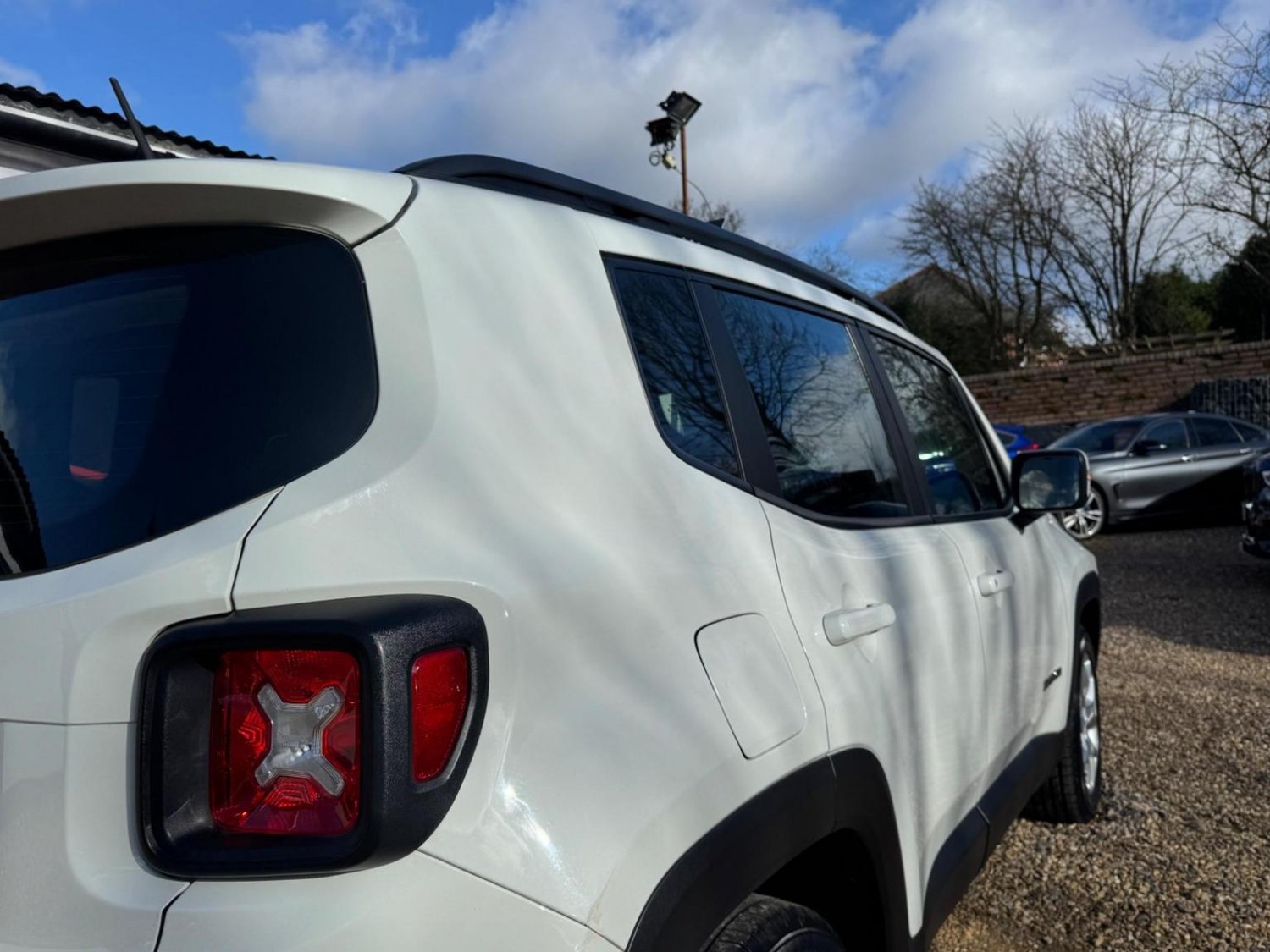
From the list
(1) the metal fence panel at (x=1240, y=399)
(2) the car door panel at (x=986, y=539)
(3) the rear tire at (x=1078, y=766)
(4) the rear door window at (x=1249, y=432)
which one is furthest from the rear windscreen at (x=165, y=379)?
(1) the metal fence panel at (x=1240, y=399)

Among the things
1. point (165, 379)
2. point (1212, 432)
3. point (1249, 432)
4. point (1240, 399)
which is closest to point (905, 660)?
point (165, 379)

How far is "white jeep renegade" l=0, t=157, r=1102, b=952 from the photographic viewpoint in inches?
43.4

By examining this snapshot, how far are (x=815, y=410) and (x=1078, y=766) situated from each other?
217 cm

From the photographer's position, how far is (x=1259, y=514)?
810 cm

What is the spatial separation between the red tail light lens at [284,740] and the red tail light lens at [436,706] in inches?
2.4

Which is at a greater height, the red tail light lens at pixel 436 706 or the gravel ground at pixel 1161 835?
the red tail light lens at pixel 436 706

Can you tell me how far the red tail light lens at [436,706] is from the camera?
111 centimetres

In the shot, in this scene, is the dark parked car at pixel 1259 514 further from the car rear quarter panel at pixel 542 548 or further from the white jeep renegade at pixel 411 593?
the car rear quarter panel at pixel 542 548

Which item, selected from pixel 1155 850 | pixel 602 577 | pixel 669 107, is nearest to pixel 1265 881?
pixel 1155 850

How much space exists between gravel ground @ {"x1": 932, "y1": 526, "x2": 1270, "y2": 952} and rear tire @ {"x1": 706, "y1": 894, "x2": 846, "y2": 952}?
1.59 m

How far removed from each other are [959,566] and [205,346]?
175 cm

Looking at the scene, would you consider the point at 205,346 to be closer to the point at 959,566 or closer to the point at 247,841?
the point at 247,841

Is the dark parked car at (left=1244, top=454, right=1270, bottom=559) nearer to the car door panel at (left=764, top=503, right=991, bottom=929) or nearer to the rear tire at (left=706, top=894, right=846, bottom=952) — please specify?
the car door panel at (left=764, top=503, right=991, bottom=929)

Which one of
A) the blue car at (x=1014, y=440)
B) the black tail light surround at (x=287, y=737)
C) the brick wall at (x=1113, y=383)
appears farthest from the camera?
the brick wall at (x=1113, y=383)
